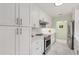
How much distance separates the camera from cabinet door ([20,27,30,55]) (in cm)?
197

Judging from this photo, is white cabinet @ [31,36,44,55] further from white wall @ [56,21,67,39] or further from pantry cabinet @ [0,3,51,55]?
white wall @ [56,21,67,39]

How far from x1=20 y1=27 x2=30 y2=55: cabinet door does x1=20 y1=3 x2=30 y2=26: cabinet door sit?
0.12 meters

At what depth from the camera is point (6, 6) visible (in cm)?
196

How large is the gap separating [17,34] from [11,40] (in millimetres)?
176

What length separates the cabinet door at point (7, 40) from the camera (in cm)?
197

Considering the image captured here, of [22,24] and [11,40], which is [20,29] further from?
[11,40]

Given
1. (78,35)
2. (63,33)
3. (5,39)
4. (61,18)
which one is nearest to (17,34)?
(5,39)

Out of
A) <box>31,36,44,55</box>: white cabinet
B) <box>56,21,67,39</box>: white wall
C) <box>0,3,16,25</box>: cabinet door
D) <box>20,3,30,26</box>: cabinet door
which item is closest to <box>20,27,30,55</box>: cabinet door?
<box>20,3,30,26</box>: cabinet door

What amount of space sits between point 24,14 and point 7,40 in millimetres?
622

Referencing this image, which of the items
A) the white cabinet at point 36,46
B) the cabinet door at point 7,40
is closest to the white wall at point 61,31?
the white cabinet at point 36,46

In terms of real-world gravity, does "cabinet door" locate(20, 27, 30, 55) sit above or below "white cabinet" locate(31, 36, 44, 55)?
above

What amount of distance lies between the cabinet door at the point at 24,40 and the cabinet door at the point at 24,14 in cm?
12

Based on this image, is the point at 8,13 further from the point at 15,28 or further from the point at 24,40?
the point at 24,40

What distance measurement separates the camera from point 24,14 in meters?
1.97
